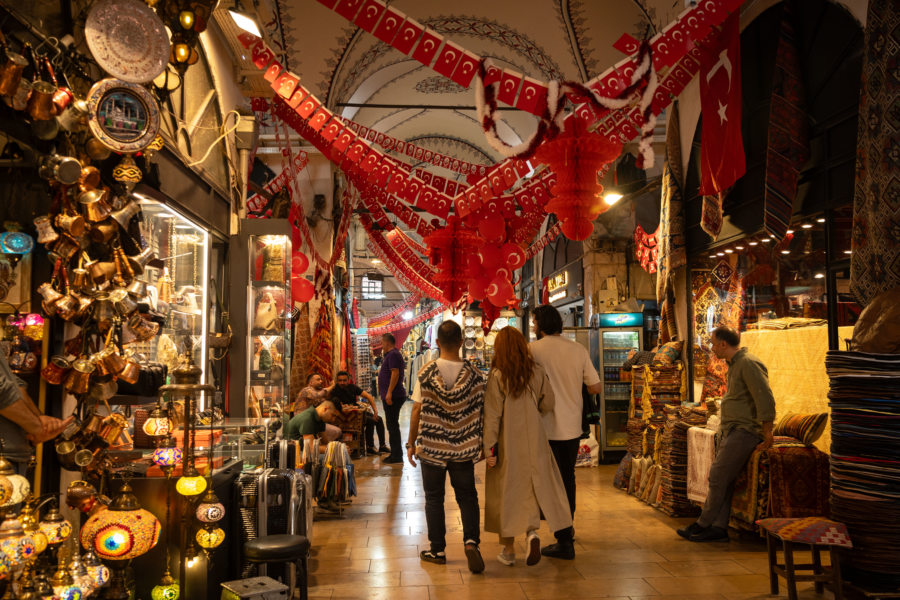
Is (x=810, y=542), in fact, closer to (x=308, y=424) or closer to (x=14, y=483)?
(x=14, y=483)

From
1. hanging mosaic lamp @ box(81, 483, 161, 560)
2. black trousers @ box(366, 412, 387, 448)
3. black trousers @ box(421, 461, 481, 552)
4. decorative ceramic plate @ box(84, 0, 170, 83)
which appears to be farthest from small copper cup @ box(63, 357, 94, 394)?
black trousers @ box(366, 412, 387, 448)

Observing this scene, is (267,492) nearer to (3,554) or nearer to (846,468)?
(3,554)

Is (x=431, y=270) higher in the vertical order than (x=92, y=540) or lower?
higher

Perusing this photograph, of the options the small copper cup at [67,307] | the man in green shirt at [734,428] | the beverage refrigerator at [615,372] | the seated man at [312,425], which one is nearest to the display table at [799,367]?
the man in green shirt at [734,428]

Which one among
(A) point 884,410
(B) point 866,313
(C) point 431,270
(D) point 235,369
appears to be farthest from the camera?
(C) point 431,270

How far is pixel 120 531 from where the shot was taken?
2.75m

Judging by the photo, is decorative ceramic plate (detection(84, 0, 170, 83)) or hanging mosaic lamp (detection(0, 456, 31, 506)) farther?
decorative ceramic plate (detection(84, 0, 170, 83))

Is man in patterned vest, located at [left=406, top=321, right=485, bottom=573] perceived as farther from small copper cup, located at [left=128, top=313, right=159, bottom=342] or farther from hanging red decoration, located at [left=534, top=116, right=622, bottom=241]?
small copper cup, located at [left=128, top=313, right=159, bottom=342]

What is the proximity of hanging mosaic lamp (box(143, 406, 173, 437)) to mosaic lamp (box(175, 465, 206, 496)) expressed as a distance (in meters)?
0.22

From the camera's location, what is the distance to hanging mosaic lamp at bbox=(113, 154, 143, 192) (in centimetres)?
321

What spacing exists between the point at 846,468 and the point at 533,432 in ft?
6.05

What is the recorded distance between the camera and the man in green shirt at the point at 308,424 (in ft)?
19.9

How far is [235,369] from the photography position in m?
5.87

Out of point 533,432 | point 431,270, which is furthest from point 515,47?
A: point 533,432
